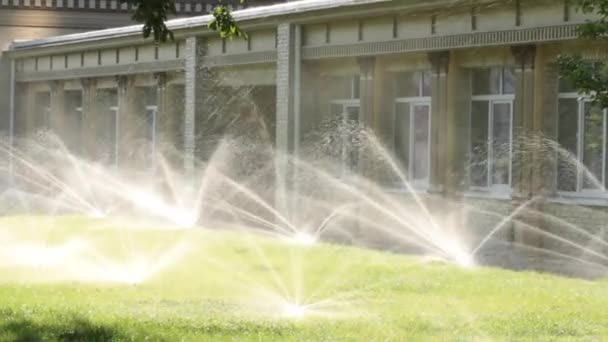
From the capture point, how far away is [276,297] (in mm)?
13562

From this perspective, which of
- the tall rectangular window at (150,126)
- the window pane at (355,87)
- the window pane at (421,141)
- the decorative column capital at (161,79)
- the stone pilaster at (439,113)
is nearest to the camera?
the stone pilaster at (439,113)

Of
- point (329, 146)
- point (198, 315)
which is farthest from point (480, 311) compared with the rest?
point (329, 146)

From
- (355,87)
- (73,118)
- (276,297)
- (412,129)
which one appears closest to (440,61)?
(412,129)

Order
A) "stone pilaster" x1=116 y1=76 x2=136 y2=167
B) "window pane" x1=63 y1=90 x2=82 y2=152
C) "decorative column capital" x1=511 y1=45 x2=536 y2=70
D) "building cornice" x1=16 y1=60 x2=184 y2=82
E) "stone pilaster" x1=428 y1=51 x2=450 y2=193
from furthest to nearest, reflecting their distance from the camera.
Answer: "window pane" x1=63 y1=90 x2=82 y2=152 < "stone pilaster" x1=116 y1=76 x2=136 y2=167 < "building cornice" x1=16 y1=60 x2=184 y2=82 < "stone pilaster" x1=428 y1=51 x2=450 y2=193 < "decorative column capital" x1=511 y1=45 x2=536 y2=70

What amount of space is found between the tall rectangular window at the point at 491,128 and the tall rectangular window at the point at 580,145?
113 centimetres

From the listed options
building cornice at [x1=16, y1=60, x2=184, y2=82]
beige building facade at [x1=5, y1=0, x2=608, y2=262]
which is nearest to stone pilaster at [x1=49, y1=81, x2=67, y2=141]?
building cornice at [x1=16, y1=60, x2=184, y2=82]

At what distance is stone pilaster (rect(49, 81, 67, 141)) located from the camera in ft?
121

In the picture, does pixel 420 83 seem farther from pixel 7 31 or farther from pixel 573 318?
pixel 7 31

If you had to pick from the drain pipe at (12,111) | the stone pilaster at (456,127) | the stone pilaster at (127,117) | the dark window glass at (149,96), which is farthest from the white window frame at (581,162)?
the drain pipe at (12,111)

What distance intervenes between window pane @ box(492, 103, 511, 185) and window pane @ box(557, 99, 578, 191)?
3.85 ft

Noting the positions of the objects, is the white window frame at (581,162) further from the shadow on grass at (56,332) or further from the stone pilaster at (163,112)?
the stone pilaster at (163,112)

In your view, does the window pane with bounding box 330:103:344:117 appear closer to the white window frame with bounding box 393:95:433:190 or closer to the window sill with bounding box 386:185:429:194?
the white window frame with bounding box 393:95:433:190

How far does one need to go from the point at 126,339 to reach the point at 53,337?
2.23 ft

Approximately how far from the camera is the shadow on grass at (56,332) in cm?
1043
